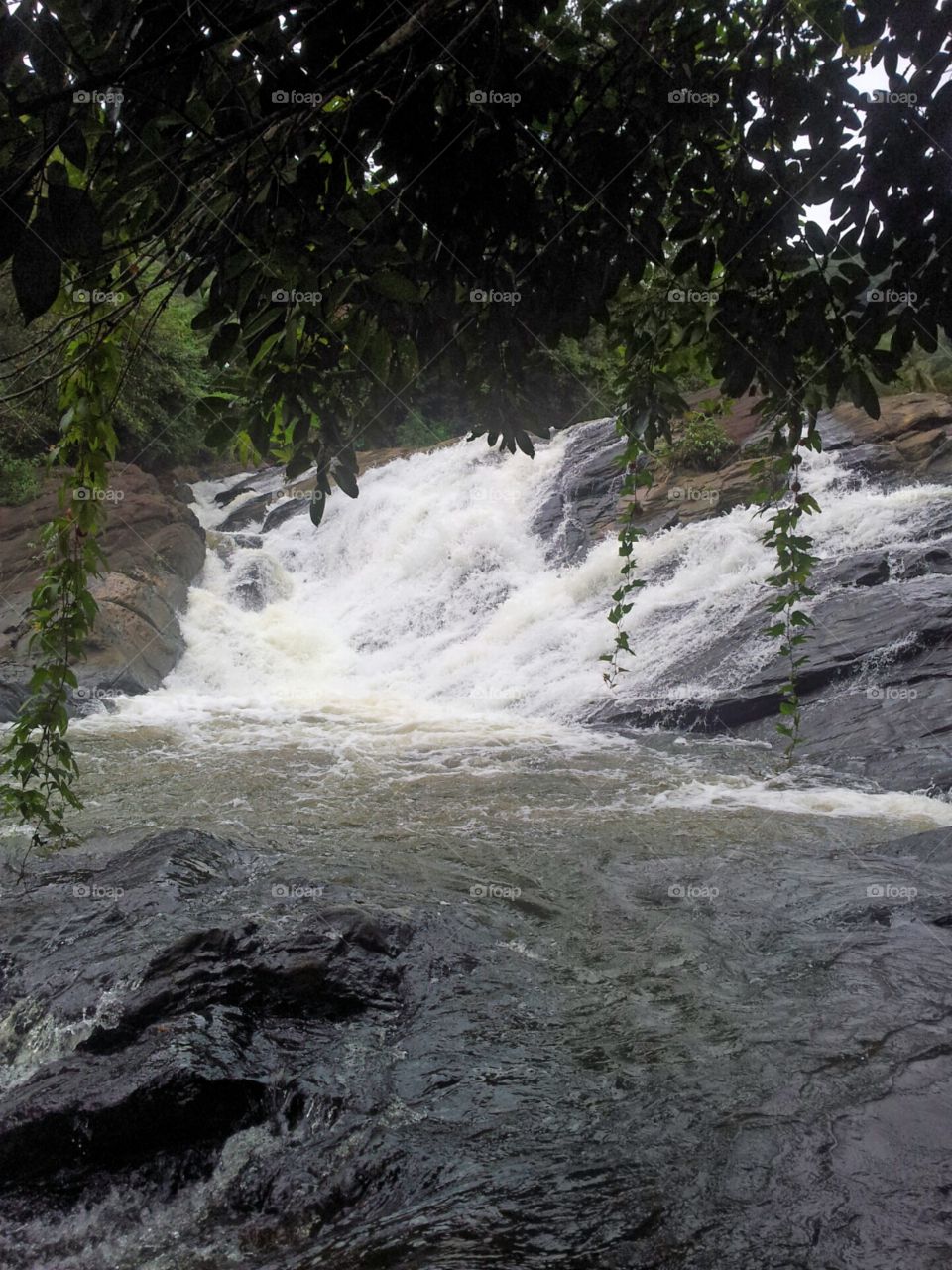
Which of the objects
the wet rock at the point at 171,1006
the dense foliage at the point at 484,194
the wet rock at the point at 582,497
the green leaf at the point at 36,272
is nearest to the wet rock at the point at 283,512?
the wet rock at the point at 582,497

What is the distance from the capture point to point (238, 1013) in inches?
137

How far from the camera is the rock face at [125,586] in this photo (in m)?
12.2

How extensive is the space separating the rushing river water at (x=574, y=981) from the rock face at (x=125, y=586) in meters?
1.16

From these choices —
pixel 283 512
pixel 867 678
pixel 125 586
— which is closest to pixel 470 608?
pixel 125 586

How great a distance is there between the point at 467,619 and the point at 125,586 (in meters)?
4.83

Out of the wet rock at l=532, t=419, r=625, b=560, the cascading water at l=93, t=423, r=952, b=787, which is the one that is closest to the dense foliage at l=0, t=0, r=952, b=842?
the cascading water at l=93, t=423, r=952, b=787

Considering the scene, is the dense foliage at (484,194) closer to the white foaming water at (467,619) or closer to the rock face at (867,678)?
the rock face at (867,678)

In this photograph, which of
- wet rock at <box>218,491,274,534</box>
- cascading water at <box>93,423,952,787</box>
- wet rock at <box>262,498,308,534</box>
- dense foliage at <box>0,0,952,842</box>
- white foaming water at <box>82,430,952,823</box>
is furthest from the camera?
wet rock at <box>218,491,274,534</box>

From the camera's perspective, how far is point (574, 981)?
411 cm

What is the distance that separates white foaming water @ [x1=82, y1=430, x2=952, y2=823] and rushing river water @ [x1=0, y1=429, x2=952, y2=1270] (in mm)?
86

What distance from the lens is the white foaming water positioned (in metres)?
10.4

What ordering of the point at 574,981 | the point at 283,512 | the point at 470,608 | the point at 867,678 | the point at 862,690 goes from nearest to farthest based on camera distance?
the point at 574,981
the point at 862,690
the point at 867,678
the point at 470,608
the point at 283,512

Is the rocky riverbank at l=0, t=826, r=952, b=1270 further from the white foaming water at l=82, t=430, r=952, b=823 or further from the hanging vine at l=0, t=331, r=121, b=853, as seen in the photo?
the white foaming water at l=82, t=430, r=952, b=823

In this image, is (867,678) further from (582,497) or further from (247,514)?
(247,514)
